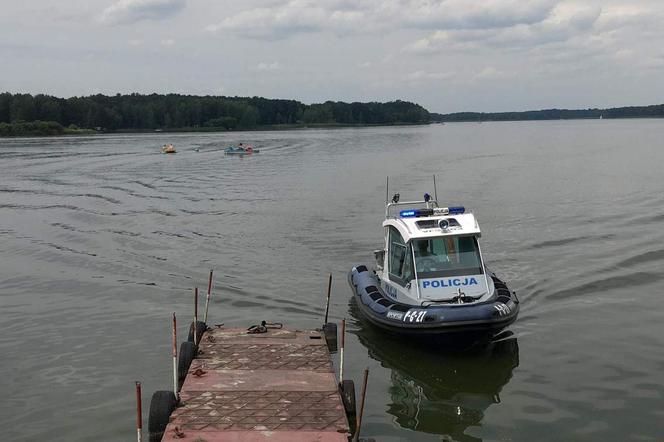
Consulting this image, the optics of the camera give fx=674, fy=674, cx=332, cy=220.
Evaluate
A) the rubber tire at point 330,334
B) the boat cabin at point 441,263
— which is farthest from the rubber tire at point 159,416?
the boat cabin at point 441,263

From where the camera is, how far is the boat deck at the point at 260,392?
9.13 meters

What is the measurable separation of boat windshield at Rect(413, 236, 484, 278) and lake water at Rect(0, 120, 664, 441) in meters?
1.78

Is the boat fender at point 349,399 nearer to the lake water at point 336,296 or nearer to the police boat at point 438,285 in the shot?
the lake water at point 336,296

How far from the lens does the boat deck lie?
9.13m

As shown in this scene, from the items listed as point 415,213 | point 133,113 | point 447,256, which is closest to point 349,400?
point 447,256

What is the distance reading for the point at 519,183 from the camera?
43.2 meters

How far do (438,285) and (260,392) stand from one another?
571 cm

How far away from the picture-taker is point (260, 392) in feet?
34.6

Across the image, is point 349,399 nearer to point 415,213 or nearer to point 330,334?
point 330,334

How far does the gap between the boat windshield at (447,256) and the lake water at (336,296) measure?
5.83ft

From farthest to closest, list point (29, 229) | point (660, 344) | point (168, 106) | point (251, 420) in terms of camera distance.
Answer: point (168, 106)
point (29, 229)
point (660, 344)
point (251, 420)

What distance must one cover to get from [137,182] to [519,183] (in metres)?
25.8

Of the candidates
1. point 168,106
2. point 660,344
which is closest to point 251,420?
point 660,344

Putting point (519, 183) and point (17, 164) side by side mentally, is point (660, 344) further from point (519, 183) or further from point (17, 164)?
point (17, 164)
